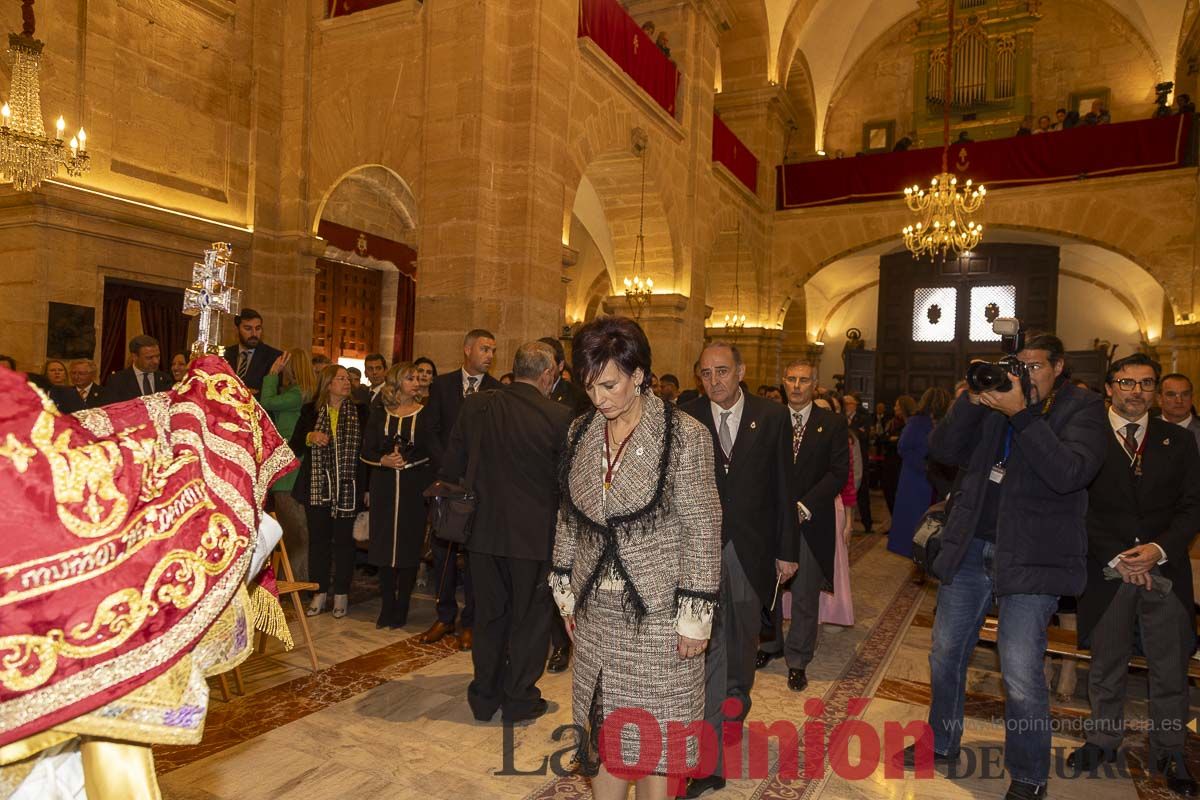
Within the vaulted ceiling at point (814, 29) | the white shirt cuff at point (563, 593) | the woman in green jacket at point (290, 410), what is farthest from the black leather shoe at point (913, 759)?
the vaulted ceiling at point (814, 29)

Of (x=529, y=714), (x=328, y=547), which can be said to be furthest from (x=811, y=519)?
(x=328, y=547)

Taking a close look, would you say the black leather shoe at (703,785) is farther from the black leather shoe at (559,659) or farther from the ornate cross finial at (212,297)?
the ornate cross finial at (212,297)

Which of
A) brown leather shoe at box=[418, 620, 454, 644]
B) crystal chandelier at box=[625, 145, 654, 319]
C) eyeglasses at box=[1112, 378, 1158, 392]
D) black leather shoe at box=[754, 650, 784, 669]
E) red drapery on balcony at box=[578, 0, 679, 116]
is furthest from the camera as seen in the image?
crystal chandelier at box=[625, 145, 654, 319]

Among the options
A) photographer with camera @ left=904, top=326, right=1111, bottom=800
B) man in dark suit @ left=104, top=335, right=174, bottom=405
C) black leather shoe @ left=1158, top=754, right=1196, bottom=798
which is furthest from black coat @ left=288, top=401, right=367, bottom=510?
black leather shoe @ left=1158, top=754, right=1196, bottom=798

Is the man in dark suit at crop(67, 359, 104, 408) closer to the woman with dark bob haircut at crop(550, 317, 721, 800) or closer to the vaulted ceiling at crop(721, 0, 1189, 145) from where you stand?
the woman with dark bob haircut at crop(550, 317, 721, 800)

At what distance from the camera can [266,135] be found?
9.53 m

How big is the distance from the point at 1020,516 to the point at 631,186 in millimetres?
9108

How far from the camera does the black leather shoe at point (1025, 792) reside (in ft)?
9.25

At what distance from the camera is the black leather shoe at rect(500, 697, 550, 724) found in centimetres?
346

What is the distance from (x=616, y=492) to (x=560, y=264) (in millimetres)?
6604

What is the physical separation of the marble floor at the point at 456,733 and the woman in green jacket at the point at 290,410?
840 millimetres

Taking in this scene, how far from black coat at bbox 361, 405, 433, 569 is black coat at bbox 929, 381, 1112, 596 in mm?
3346

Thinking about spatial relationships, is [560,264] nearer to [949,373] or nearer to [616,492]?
[616,492]

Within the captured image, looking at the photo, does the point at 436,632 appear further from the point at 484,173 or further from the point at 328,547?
the point at 484,173
